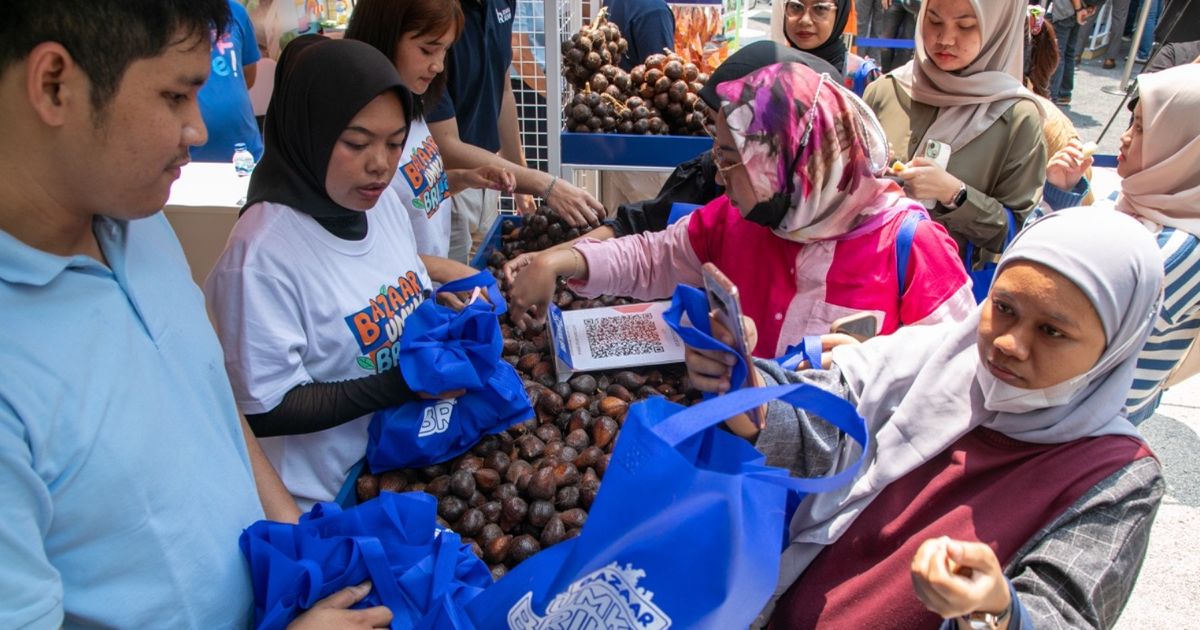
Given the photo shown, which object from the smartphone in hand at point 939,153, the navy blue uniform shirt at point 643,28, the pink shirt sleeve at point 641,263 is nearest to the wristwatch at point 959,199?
the smartphone in hand at point 939,153

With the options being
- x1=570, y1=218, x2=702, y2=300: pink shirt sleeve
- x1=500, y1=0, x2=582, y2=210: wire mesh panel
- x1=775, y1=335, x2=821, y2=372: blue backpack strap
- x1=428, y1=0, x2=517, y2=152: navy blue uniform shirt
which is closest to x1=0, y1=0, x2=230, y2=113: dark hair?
x1=775, y1=335, x2=821, y2=372: blue backpack strap

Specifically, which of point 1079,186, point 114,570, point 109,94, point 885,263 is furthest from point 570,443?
point 1079,186

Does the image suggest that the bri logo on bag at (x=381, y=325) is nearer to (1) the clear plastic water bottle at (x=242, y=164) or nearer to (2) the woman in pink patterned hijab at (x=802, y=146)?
(2) the woman in pink patterned hijab at (x=802, y=146)

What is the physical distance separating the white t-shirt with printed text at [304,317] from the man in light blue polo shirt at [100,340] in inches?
16.9

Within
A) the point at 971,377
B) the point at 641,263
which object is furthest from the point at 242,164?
the point at 971,377

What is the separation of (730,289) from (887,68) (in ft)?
28.0

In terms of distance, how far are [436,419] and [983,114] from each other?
7.03ft

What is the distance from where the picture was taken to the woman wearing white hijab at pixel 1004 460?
3.60ft

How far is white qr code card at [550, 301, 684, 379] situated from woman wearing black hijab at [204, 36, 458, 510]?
1.81 ft

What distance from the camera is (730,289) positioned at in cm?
117

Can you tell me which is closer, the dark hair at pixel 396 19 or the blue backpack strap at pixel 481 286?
the blue backpack strap at pixel 481 286

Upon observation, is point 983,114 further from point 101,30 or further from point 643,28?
point 101,30

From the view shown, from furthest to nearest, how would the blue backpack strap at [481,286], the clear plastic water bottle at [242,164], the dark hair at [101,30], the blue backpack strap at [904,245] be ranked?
1. the clear plastic water bottle at [242,164]
2. the blue backpack strap at [481,286]
3. the blue backpack strap at [904,245]
4. the dark hair at [101,30]

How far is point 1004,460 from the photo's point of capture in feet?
4.07
